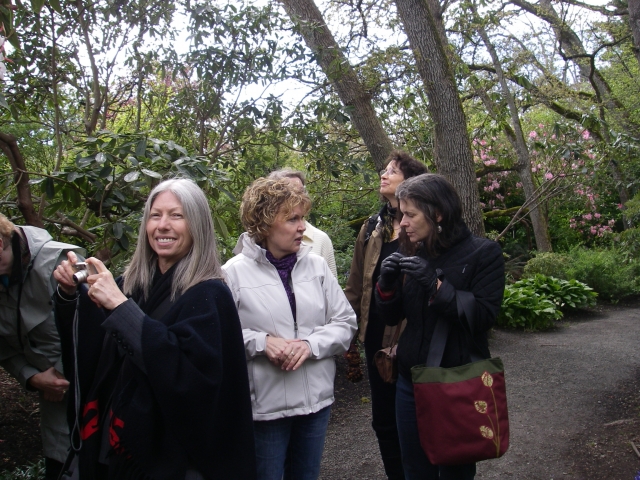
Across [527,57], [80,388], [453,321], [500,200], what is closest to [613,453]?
[453,321]

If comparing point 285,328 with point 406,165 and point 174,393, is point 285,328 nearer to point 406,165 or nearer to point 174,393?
point 174,393

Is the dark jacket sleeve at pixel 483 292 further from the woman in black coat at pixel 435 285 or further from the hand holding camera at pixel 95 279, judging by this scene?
the hand holding camera at pixel 95 279

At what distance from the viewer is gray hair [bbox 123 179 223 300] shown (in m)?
2.19

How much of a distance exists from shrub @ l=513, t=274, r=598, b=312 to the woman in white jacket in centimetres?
825

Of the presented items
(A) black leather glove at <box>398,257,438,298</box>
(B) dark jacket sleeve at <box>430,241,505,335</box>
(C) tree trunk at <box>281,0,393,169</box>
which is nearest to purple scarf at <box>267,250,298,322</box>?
(A) black leather glove at <box>398,257,438,298</box>

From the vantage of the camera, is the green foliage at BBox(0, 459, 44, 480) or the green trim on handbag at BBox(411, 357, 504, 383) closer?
the green trim on handbag at BBox(411, 357, 504, 383)

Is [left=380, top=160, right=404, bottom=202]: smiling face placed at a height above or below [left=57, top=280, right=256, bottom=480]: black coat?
above

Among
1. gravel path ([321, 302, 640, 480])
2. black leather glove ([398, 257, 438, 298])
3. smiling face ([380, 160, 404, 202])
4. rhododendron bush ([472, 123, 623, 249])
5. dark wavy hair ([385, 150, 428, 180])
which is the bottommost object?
gravel path ([321, 302, 640, 480])

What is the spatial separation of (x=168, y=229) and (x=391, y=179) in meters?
1.66

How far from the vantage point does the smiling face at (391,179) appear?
3.50 m

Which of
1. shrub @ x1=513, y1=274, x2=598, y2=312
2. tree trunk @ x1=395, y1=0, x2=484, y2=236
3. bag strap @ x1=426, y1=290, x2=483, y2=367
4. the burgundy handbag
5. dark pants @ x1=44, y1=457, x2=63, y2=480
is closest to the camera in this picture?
the burgundy handbag

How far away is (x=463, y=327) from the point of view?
2.66m

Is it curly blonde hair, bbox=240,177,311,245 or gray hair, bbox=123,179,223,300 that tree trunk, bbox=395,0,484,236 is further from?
gray hair, bbox=123,179,223,300

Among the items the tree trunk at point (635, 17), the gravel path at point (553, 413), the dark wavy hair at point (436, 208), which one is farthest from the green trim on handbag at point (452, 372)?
the tree trunk at point (635, 17)
